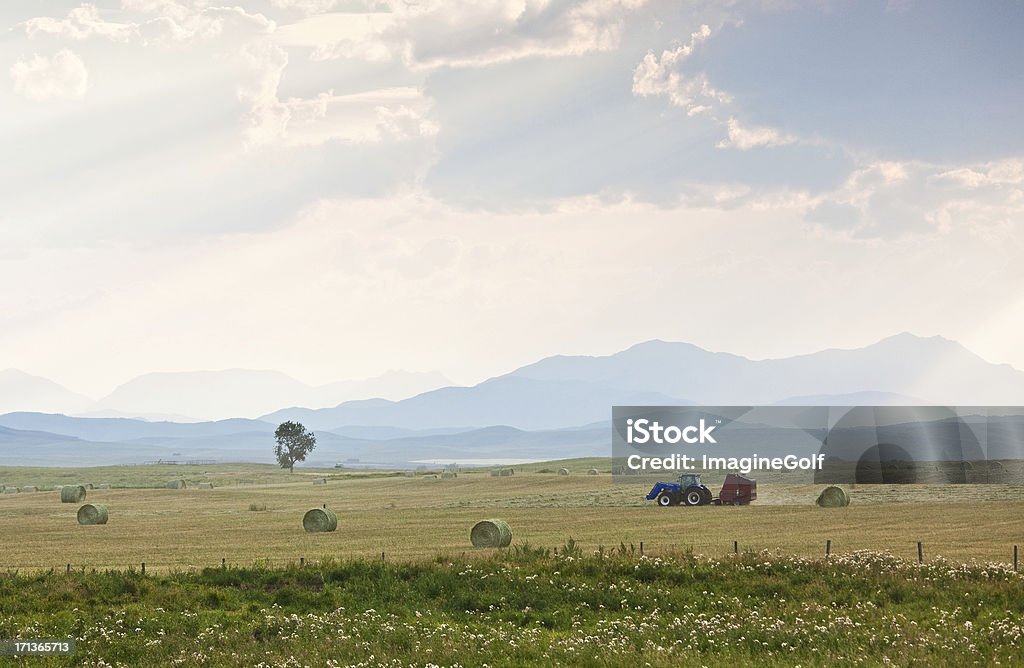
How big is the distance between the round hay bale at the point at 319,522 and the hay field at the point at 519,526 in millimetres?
693

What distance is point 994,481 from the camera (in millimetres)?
90688

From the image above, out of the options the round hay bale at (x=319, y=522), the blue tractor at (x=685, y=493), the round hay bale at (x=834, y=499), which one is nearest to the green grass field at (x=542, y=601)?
the round hay bale at (x=319, y=522)

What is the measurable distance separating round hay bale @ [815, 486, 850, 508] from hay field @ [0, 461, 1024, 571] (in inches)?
33.6

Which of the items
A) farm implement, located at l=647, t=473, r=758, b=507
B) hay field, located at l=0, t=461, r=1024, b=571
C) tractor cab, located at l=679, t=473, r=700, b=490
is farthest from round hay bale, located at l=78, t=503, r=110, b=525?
tractor cab, located at l=679, t=473, r=700, b=490

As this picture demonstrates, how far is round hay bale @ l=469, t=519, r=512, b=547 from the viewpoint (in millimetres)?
44938

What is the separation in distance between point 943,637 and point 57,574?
25852mm

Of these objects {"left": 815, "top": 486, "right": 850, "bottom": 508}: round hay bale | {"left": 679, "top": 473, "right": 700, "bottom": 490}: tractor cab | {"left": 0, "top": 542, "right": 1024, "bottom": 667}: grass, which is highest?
{"left": 679, "top": 473, "right": 700, "bottom": 490}: tractor cab

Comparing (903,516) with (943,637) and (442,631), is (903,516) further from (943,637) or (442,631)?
(442,631)

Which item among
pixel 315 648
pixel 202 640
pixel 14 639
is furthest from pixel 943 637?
pixel 14 639

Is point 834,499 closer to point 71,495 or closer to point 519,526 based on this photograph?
point 519,526

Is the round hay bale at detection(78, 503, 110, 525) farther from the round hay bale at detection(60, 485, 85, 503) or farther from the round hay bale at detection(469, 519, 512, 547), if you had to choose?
the round hay bale at detection(469, 519, 512, 547)

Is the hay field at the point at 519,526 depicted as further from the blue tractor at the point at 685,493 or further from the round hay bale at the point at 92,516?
the blue tractor at the point at 685,493

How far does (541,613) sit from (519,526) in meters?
27.4

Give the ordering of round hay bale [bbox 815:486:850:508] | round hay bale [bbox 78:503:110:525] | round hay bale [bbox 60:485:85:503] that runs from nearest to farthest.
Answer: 1. round hay bale [bbox 815:486:850:508]
2. round hay bale [bbox 78:503:110:525]
3. round hay bale [bbox 60:485:85:503]
